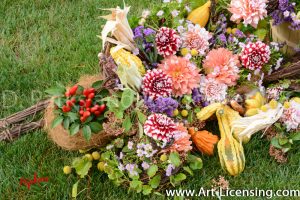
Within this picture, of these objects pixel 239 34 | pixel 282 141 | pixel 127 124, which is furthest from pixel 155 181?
pixel 239 34

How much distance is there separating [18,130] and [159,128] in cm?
80

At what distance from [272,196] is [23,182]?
114 cm

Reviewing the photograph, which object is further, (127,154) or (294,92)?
(294,92)

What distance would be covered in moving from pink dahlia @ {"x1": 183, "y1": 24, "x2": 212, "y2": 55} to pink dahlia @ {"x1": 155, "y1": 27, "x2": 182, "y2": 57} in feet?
0.25

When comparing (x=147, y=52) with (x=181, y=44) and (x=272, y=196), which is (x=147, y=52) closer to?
(x=181, y=44)

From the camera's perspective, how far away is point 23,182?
7.88ft

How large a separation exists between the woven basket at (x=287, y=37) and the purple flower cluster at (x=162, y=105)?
709 mm

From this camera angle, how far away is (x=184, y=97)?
2.47 meters

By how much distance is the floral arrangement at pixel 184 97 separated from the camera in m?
2.30

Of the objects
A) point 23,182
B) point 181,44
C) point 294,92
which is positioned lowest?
point 23,182

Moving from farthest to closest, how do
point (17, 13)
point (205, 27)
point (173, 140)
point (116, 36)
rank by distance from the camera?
point (17, 13) < point (205, 27) < point (116, 36) < point (173, 140)

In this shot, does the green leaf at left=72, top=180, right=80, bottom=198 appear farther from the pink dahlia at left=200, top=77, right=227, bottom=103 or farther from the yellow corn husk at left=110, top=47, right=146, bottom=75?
the pink dahlia at left=200, top=77, right=227, bottom=103

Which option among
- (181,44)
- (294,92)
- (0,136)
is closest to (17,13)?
(0,136)

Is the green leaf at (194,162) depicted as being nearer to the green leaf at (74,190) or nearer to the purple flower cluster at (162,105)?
the purple flower cluster at (162,105)
